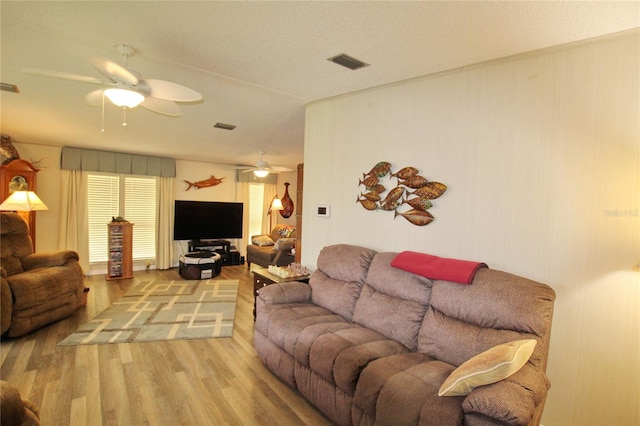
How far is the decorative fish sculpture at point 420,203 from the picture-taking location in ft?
8.33

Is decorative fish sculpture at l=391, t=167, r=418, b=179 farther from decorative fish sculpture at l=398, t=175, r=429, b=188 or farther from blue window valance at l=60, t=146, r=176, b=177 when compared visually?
blue window valance at l=60, t=146, r=176, b=177

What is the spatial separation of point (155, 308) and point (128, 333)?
2.66 feet

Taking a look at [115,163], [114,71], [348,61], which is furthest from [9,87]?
[115,163]

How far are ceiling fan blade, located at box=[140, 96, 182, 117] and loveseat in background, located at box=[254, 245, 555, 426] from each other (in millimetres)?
1748

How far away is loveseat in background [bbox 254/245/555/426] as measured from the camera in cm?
144

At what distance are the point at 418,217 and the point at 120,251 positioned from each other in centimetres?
555

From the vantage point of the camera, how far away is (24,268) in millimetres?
3658

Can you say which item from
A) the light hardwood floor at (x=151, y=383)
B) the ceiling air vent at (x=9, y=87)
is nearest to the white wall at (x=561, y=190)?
the light hardwood floor at (x=151, y=383)

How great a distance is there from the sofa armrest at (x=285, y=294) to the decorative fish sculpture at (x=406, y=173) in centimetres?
138

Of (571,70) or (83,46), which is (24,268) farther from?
(571,70)

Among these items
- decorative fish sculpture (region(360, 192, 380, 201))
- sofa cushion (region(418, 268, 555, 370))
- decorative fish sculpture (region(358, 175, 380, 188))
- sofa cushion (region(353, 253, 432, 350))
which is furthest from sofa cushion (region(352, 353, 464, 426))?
decorative fish sculpture (region(358, 175, 380, 188))

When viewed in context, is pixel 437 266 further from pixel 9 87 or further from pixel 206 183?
pixel 206 183

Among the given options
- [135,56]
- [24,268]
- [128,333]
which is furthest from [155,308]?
[135,56]

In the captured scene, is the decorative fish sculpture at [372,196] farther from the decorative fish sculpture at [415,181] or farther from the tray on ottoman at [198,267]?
the tray on ottoman at [198,267]
